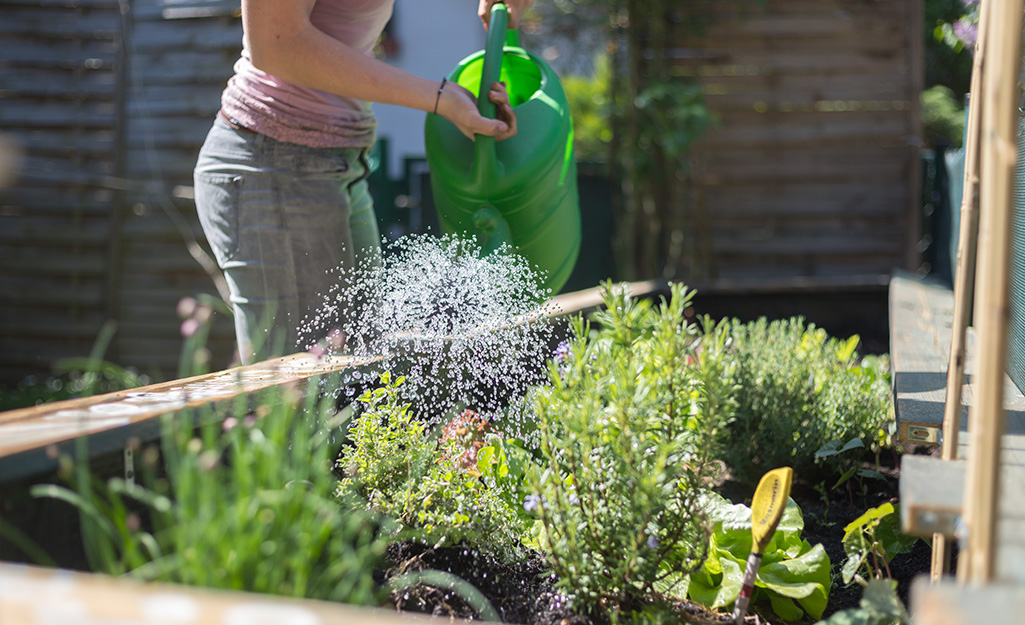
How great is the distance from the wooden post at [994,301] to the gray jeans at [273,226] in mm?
1243

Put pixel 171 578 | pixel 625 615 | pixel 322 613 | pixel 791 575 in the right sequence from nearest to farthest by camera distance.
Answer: pixel 322 613, pixel 171 578, pixel 625 615, pixel 791 575

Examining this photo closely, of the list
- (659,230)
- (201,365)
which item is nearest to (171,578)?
(201,365)

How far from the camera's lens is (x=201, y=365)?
0.84m

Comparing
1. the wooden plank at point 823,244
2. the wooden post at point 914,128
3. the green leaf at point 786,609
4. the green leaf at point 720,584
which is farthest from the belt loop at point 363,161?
the wooden post at point 914,128

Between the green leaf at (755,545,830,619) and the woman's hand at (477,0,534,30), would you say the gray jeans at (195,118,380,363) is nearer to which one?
the woman's hand at (477,0,534,30)

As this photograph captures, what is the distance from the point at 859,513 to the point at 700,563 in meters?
0.81

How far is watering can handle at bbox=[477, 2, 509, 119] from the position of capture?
5.21ft

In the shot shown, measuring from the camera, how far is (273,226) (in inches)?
63.3

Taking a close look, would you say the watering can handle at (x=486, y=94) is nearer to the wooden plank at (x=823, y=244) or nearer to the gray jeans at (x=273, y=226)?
the gray jeans at (x=273, y=226)

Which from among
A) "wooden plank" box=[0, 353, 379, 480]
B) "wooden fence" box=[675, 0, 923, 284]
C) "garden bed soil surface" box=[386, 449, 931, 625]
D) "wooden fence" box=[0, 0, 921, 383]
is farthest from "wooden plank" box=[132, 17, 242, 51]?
"garden bed soil surface" box=[386, 449, 931, 625]

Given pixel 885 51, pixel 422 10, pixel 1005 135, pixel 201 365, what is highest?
pixel 422 10

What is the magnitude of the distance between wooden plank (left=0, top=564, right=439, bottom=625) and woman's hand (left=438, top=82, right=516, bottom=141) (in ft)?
3.51

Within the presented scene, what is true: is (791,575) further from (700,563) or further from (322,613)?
(322,613)

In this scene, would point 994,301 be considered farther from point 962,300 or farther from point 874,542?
point 874,542
